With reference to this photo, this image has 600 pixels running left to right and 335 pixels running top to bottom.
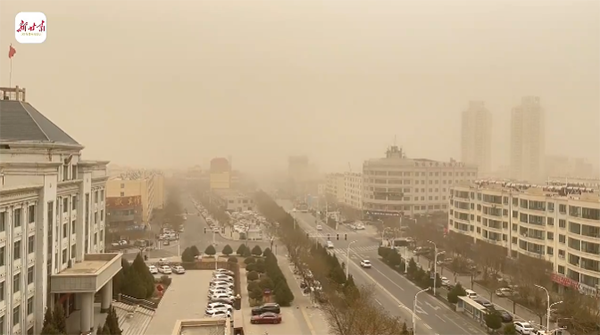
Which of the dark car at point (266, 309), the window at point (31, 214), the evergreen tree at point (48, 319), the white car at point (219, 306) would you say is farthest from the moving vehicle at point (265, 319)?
the window at point (31, 214)

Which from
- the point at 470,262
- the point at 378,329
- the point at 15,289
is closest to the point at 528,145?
the point at 470,262

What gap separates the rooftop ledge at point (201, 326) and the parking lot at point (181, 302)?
3.47 meters

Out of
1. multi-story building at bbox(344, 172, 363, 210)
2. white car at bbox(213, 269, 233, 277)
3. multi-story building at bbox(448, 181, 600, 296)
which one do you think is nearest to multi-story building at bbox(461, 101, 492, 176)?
multi-story building at bbox(344, 172, 363, 210)

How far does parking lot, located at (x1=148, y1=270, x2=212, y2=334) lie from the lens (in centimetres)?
945

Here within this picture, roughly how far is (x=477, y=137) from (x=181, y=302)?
28118mm

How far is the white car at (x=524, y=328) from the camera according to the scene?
898cm

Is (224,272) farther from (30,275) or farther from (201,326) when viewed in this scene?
(201,326)

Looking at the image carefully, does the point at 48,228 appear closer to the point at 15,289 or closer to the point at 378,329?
the point at 15,289

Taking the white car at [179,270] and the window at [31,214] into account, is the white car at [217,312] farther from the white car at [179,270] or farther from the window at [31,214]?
the white car at [179,270]

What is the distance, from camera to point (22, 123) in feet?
27.4

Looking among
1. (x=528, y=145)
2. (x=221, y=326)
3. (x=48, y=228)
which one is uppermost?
(x=528, y=145)

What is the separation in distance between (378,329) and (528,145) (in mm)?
26227

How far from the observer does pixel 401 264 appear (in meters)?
14.7

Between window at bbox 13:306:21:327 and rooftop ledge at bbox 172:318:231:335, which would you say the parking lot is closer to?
window at bbox 13:306:21:327
